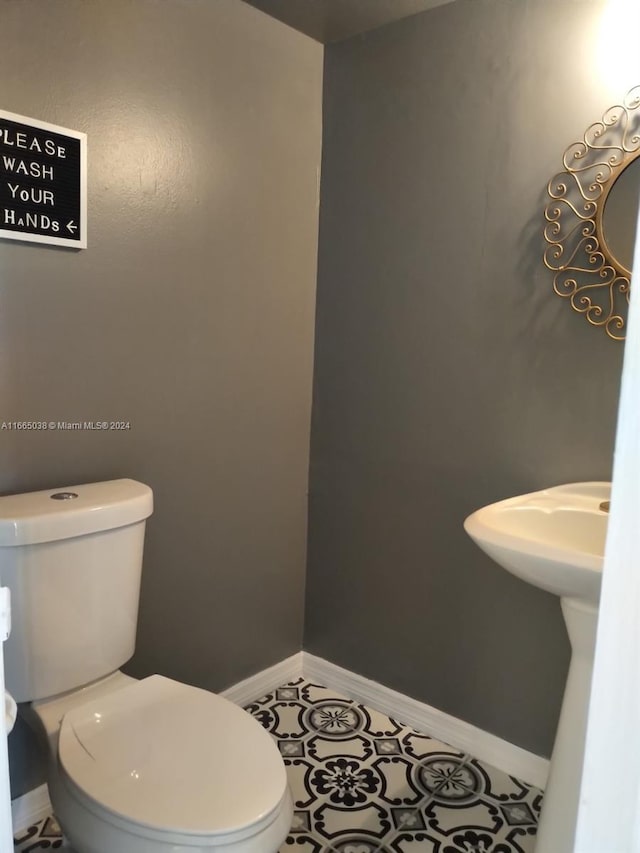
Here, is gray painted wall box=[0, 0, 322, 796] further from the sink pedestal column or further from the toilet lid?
the sink pedestal column

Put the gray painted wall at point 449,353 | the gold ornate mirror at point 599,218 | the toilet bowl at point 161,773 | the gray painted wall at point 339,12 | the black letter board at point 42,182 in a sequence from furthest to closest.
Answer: the gray painted wall at point 339,12
the gray painted wall at point 449,353
the gold ornate mirror at point 599,218
the black letter board at point 42,182
the toilet bowl at point 161,773

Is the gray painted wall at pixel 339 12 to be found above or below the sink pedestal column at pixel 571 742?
above

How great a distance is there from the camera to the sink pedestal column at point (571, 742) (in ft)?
4.23

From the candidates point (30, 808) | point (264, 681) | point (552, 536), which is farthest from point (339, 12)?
point (30, 808)

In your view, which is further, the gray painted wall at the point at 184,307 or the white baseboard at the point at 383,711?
the white baseboard at the point at 383,711

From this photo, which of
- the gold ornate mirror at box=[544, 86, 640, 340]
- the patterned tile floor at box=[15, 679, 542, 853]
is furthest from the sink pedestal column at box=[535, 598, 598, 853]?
the gold ornate mirror at box=[544, 86, 640, 340]

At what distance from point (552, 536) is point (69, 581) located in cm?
107

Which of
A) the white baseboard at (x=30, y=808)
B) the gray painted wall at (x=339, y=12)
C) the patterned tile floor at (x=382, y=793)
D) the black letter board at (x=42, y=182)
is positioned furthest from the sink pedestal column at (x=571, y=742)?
the gray painted wall at (x=339, y=12)

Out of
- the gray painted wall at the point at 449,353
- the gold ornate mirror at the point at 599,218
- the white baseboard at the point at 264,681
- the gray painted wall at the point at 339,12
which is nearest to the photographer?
the gold ornate mirror at the point at 599,218

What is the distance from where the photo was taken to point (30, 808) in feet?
5.17

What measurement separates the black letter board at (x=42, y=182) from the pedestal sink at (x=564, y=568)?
1102 millimetres

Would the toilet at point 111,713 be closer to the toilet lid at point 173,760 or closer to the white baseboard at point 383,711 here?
the toilet lid at point 173,760

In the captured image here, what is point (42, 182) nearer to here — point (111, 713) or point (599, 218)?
point (111, 713)

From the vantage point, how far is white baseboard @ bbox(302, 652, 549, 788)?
1.81 m
